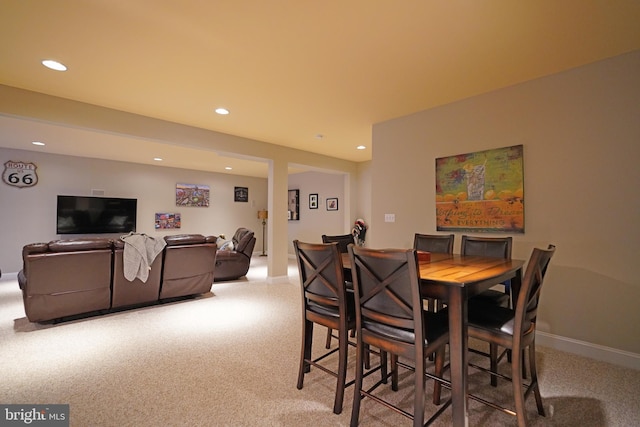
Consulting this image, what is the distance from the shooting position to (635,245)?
233 centimetres

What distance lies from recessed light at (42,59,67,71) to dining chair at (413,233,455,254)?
12.0 ft

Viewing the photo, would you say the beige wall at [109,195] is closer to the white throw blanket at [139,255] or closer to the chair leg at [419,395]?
the white throw blanket at [139,255]

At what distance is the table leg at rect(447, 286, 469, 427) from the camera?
1359mm

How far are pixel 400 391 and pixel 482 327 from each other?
0.73 m

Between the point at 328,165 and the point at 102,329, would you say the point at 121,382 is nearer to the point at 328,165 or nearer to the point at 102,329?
the point at 102,329

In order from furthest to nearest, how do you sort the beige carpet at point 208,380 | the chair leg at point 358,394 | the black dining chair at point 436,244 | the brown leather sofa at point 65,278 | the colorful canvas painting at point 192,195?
the colorful canvas painting at point 192,195
the brown leather sofa at point 65,278
the black dining chair at point 436,244
the beige carpet at point 208,380
the chair leg at point 358,394

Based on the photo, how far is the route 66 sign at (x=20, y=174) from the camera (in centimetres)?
556

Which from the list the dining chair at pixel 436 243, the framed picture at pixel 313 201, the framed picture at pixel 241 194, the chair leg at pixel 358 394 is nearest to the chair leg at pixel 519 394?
the chair leg at pixel 358 394

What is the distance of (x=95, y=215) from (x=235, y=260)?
137 inches

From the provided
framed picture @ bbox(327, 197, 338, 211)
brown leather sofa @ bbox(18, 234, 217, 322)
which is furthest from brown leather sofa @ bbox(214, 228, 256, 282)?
framed picture @ bbox(327, 197, 338, 211)

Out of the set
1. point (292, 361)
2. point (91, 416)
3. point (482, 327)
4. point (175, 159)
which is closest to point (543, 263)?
point (482, 327)

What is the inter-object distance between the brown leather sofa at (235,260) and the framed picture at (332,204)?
8.17 feet

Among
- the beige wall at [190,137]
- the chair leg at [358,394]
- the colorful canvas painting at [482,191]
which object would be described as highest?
the beige wall at [190,137]

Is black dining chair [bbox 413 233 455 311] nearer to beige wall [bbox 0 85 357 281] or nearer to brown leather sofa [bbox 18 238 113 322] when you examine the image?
beige wall [bbox 0 85 357 281]
